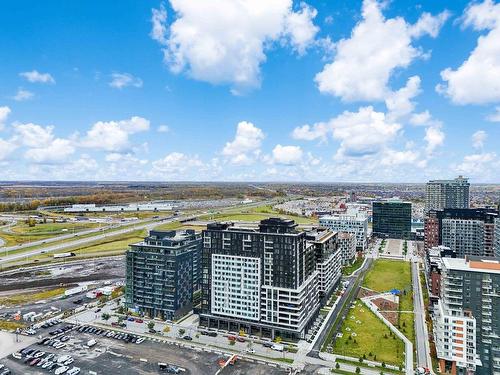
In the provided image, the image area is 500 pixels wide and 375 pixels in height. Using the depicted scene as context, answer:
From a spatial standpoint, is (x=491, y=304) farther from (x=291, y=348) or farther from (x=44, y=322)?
(x=44, y=322)

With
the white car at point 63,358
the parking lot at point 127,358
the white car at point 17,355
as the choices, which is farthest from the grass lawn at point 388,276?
the white car at point 17,355

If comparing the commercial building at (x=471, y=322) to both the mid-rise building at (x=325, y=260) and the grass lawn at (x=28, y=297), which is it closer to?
the mid-rise building at (x=325, y=260)

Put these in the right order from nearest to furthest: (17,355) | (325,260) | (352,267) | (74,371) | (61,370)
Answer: (74,371) → (61,370) → (17,355) → (325,260) → (352,267)

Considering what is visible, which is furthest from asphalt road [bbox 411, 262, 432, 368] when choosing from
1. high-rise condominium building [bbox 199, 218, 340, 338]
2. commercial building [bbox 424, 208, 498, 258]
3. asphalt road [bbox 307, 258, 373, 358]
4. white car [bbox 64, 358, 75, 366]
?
white car [bbox 64, 358, 75, 366]

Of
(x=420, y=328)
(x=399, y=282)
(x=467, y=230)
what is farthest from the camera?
(x=467, y=230)

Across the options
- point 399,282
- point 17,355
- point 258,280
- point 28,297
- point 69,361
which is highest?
point 258,280

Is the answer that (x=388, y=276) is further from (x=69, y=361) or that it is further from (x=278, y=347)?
(x=69, y=361)

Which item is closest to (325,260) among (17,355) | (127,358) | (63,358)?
(127,358)
